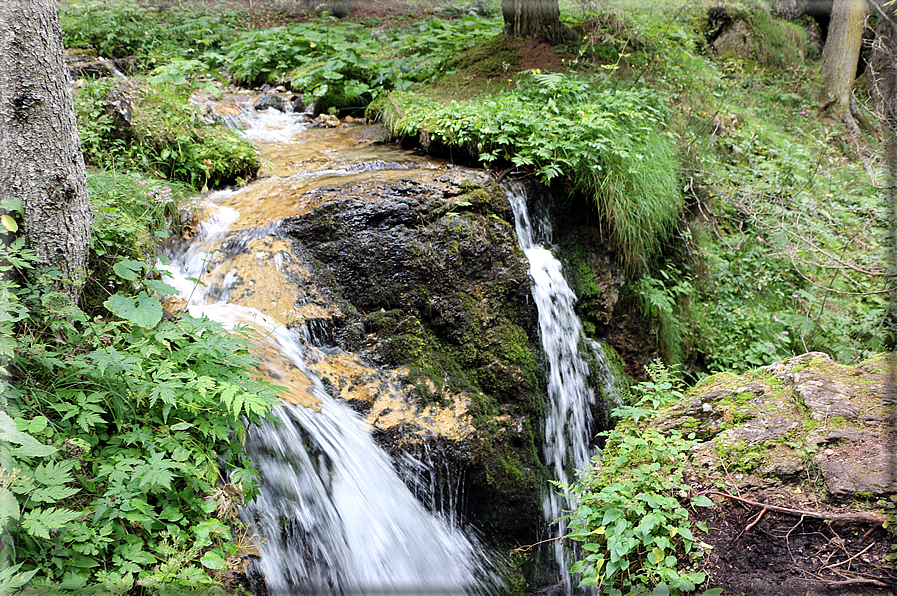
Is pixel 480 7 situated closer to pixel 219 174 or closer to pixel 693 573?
pixel 219 174

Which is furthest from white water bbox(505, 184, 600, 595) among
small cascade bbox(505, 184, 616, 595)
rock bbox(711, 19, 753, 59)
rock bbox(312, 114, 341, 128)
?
rock bbox(711, 19, 753, 59)

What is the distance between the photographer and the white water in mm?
4301

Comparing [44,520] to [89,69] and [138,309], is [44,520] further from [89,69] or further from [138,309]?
[89,69]

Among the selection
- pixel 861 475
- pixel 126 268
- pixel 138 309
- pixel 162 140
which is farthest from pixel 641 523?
pixel 162 140

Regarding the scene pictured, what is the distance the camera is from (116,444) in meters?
2.25

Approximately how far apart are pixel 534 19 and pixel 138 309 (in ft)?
23.2

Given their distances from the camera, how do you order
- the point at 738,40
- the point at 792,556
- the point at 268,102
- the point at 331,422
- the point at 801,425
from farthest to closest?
the point at 738,40 < the point at 268,102 < the point at 331,422 < the point at 801,425 < the point at 792,556

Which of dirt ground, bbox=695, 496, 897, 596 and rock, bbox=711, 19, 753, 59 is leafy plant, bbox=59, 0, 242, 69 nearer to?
dirt ground, bbox=695, 496, 897, 596

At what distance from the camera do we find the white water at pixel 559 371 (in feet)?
14.1

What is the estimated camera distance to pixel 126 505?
205 cm

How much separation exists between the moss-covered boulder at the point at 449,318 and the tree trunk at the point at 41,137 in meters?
1.64

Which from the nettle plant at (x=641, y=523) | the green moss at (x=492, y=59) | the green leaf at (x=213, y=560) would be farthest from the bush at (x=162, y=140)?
the nettle plant at (x=641, y=523)

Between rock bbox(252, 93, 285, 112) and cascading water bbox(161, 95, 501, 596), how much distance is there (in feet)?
16.0

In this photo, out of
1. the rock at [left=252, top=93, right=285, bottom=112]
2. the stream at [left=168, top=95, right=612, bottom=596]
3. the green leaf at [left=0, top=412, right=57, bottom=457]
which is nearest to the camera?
the green leaf at [left=0, top=412, right=57, bottom=457]
